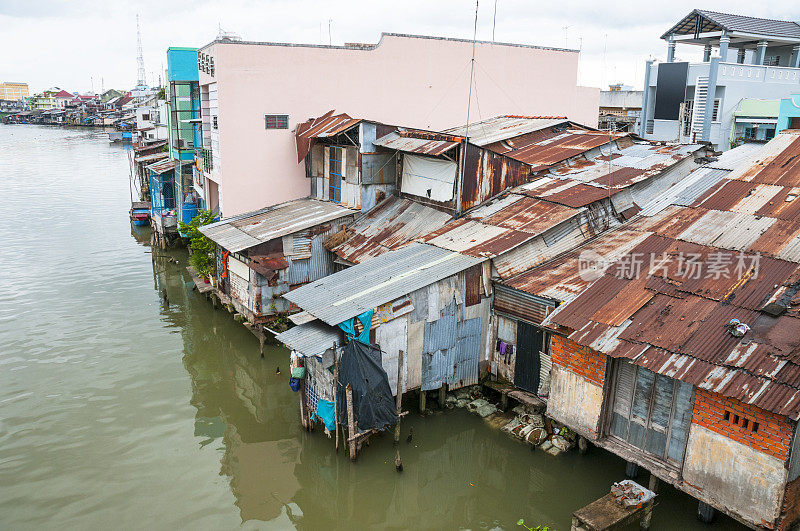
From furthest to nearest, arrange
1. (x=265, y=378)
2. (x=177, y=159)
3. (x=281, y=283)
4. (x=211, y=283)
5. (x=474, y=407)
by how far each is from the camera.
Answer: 1. (x=177, y=159)
2. (x=211, y=283)
3. (x=281, y=283)
4. (x=265, y=378)
5. (x=474, y=407)

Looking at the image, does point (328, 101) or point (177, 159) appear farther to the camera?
point (177, 159)

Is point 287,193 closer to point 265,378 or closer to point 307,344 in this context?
point 265,378

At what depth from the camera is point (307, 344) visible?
12.9 metres

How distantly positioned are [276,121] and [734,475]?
64.8 ft

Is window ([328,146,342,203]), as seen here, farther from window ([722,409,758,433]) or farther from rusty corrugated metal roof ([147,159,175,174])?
rusty corrugated metal roof ([147,159,175,174])

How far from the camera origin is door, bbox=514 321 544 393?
14.4m

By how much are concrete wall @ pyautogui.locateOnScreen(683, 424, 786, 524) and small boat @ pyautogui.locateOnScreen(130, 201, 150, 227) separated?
35.3 m

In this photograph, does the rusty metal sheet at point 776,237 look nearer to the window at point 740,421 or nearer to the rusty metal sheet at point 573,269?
the rusty metal sheet at point 573,269

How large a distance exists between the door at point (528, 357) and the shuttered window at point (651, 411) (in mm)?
2622

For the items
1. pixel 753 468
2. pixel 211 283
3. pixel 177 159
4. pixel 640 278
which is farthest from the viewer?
pixel 177 159

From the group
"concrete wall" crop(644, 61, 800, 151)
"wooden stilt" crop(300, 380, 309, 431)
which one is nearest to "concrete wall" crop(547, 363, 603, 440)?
"wooden stilt" crop(300, 380, 309, 431)

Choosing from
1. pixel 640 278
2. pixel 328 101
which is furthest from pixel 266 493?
pixel 328 101

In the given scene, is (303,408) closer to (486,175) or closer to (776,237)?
(486,175)

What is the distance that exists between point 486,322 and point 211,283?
42.7ft
